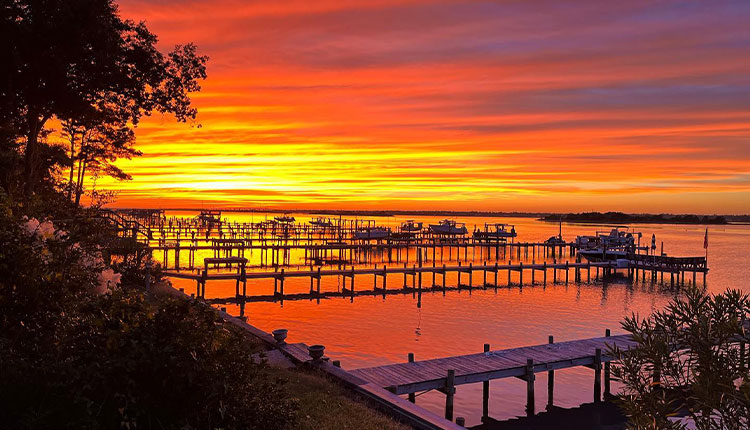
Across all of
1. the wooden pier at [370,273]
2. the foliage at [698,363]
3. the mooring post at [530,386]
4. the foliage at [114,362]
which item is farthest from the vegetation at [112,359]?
the wooden pier at [370,273]

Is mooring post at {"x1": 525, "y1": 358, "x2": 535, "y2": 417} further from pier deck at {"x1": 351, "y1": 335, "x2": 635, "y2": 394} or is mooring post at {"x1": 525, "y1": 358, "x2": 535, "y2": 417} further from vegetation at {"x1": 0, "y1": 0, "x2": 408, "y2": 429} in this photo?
vegetation at {"x1": 0, "y1": 0, "x2": 408, "y2": 429}

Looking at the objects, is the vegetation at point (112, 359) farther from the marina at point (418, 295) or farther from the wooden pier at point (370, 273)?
the wooden pier at point (370, 273)

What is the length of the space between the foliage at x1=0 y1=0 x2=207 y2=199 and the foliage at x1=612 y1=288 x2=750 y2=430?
41.3 feet

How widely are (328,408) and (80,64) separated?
1118 centimetres

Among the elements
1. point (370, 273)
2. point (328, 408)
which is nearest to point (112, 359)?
point (328, 408)

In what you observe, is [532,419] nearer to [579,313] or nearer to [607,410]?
[607,410]

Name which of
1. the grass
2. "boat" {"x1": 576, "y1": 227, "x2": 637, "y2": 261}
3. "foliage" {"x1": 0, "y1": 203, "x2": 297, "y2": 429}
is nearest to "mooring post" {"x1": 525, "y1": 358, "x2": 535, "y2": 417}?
the grass

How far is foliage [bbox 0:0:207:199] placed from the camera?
14203 millimetres

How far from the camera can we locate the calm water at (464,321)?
21.7 meters

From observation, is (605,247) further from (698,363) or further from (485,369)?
(698,363)

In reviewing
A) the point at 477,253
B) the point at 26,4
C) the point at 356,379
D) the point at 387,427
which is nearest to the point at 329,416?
the point at 387,427

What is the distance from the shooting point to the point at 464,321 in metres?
34.0

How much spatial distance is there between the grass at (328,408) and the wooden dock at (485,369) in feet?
10.6

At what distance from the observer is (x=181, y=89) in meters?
17.5
